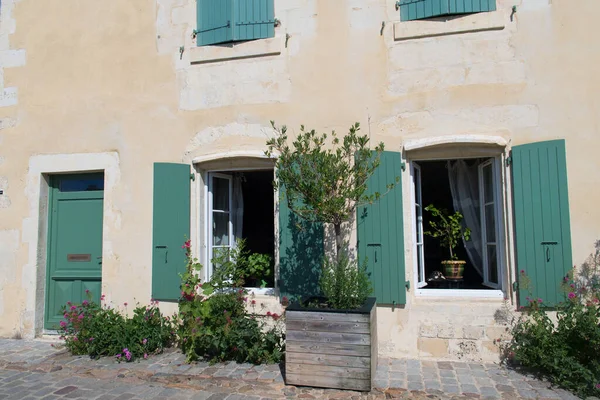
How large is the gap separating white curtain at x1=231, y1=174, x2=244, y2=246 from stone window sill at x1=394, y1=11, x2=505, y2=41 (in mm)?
2483

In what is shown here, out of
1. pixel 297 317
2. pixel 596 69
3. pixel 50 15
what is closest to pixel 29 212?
pixel 50 15

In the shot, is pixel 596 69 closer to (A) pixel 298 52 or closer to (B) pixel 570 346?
(B) pixel 570 346

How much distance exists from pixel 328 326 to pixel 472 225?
219 cm

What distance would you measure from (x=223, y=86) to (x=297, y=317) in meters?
2.77

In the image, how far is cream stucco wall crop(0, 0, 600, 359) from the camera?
429 centimetres

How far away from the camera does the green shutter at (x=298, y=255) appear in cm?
460

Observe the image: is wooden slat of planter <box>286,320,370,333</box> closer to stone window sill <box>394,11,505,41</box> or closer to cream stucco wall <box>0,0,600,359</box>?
cream stucco wall <box>0,0,600,359</box>

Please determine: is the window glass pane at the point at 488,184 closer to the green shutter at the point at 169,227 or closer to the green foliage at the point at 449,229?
the green foliage at the point at 449,229

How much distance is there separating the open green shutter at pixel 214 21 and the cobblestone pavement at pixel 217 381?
3547 millimetres

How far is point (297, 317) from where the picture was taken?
12.4 ft

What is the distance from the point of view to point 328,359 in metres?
Result: 3.66

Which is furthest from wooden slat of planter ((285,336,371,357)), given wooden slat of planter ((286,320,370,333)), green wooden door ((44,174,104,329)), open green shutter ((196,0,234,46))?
open green shutter ((196,0,234,46))

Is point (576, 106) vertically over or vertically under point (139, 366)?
over

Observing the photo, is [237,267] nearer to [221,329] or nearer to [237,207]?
[221,329]
